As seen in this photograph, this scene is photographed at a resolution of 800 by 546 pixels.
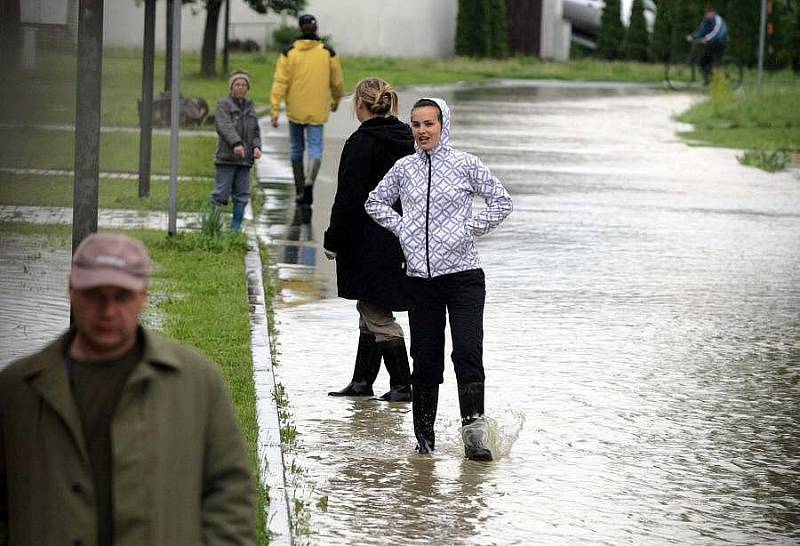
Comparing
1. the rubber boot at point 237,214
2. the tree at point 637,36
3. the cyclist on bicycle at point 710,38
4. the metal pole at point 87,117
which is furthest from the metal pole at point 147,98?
the tree at point 637,36

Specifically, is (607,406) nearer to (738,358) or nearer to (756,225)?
(738,358)

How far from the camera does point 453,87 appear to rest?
4459 cm

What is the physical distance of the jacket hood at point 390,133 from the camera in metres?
8.62

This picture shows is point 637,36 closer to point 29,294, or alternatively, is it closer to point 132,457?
point 29,294

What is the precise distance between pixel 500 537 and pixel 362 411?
2.24 m

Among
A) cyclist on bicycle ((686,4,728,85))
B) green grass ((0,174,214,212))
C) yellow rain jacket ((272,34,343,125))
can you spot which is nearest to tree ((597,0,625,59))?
cyclist on bicycle ((686,4,728,85))

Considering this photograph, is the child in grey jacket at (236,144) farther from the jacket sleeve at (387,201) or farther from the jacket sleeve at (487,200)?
the jacket sleeve at (487,200)

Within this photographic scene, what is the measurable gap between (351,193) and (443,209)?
1112 millimetres

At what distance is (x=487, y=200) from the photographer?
7.75 metres

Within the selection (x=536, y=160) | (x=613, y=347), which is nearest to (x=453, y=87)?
(x=536, y=160)

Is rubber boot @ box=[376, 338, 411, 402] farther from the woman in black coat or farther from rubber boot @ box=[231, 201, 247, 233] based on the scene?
rubber boot @ box=[231, 201, 247, 233]

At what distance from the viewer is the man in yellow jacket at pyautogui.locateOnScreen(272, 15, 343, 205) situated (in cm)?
1706

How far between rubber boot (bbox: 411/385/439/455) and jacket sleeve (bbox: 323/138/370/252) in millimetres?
1150

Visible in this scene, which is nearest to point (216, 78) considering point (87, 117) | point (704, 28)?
point (704, 28)
